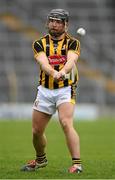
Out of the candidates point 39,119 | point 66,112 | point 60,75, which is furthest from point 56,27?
point 39,119

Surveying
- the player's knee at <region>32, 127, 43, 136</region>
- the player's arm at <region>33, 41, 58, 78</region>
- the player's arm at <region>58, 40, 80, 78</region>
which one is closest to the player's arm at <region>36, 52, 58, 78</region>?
the player's arm at <region>33, 41, 58, 78</region>

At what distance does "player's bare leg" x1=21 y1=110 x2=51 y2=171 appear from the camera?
914 centimetres

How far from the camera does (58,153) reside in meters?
12.9

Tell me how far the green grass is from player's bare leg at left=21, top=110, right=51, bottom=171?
118 millimetres

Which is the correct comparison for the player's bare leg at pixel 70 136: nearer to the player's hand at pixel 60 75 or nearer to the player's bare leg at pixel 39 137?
the player's bare leg at pixel 39 137

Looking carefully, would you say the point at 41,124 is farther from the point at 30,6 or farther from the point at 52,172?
the point at 30,6

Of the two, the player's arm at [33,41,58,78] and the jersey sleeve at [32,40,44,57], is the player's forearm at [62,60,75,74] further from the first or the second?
the jersey sleeve at [32,40,44,57]

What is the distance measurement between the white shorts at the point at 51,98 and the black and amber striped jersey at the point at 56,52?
6 cm

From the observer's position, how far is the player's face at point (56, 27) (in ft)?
29.5

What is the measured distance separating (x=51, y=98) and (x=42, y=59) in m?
0.50

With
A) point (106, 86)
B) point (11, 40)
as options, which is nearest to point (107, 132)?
point (106, 86)

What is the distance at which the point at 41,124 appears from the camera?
9148 millimetres

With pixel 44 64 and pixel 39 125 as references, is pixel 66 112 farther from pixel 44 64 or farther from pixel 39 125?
pixel 44 64

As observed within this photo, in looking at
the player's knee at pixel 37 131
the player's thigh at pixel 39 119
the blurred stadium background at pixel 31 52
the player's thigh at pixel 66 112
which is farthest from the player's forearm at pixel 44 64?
the blurred stadium background at pixel 31 52
